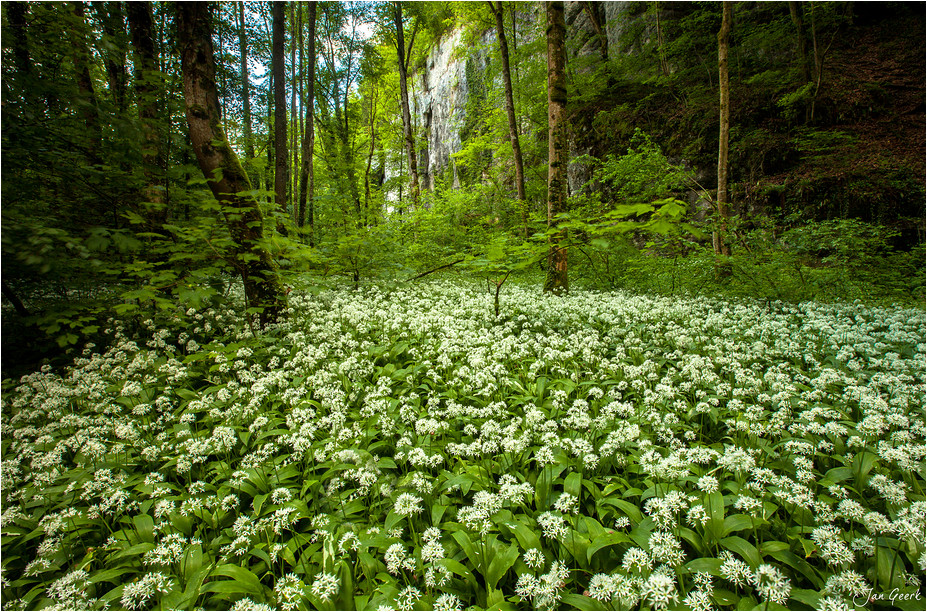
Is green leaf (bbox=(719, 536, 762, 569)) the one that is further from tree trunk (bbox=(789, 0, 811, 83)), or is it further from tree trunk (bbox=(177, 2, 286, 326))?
tree trunk (bbox=(789, 0, 811, 83))

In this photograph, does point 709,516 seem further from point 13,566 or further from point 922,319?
point 922,319

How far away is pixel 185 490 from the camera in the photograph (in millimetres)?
2785

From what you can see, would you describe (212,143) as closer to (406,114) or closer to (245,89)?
(406,114)

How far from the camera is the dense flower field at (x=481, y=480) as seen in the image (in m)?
1.85

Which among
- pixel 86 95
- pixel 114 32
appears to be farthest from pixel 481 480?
pixel 114 32

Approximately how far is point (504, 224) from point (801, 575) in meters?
13.3

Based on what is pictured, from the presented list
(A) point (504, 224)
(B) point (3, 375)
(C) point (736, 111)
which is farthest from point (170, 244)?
(C) point (736, 111)

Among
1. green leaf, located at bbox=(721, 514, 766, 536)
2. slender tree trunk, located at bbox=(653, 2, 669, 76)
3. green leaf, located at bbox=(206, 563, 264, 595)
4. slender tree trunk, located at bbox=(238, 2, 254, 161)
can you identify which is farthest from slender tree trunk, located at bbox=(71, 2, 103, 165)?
slender tree trunk, located at bbox=(653, 2, 669, 76)

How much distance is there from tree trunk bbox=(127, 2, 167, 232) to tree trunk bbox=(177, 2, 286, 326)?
497 mm

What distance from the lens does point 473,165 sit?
67.1 ft

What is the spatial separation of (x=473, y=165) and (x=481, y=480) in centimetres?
2047

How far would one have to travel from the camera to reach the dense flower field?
6.08 ft

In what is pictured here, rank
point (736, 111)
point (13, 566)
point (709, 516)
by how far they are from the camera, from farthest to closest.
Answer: point (736, 111)
point (13, 566)
point (709, 516)

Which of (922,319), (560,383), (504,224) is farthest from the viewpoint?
(504,224)
